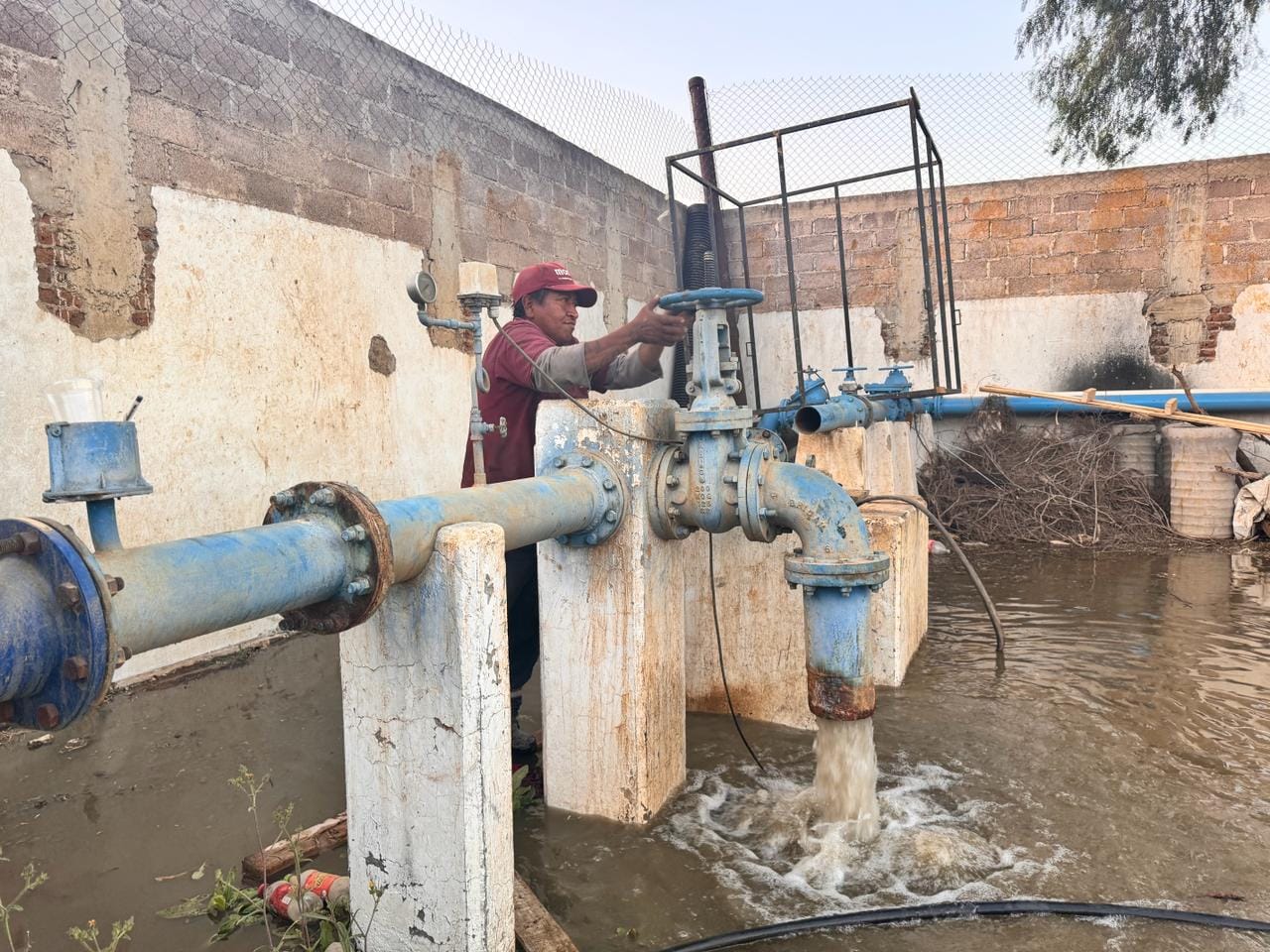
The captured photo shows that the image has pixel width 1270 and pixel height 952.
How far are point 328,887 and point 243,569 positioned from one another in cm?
102

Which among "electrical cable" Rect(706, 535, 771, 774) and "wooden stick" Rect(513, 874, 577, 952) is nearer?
"wooden stick" Rect(513, 874, 577, 952)

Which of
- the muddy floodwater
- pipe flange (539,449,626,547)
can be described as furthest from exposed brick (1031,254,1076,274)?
pipe flange (539,449,626,547)

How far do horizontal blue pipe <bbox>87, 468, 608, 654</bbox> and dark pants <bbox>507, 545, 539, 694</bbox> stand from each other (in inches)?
39.8

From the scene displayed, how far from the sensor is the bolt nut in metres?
1.17

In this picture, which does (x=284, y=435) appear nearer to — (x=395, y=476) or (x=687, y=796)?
(x=395, y=476)

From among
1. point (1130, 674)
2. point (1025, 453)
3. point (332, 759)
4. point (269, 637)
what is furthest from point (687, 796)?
point (1025, 453)

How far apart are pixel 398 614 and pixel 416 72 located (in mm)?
4405

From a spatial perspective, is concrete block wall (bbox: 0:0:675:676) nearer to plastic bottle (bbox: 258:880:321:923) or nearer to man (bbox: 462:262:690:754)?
man (bbox: 462:262:690:754)

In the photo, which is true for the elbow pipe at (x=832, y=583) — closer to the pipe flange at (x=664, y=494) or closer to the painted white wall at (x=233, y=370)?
the pipe flange at (x=664, y=494)

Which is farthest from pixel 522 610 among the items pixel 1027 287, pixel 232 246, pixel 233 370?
pixel 1027 287

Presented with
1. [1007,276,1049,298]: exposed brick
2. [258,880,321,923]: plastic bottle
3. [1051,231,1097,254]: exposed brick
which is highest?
[1051,231,1097,254]: exposed brick

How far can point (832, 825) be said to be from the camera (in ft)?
8.03

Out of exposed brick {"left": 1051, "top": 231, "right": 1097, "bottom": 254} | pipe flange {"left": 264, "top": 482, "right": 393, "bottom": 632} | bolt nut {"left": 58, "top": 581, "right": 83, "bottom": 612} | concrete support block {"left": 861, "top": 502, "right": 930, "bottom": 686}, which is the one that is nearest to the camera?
bolt nut {"left": 58, "top": 581, "right": 83, "bottom": 612}

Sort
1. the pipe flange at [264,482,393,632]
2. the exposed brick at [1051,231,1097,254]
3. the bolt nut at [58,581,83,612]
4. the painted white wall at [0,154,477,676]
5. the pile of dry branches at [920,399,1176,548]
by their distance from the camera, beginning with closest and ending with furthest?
the bolt nut at [58,581,83,612] < the pipe flange at [264,482,393,632] < the painted white wall at [0,154,477,676] < the pile of dry branches at [920,399,1176,548] < the exposed brick at [1051,231,1097,254]
